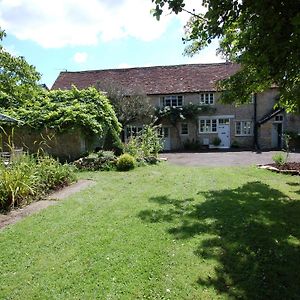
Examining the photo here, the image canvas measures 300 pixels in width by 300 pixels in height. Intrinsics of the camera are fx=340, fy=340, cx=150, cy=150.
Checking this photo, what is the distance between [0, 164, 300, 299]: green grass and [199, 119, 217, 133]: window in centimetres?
2335

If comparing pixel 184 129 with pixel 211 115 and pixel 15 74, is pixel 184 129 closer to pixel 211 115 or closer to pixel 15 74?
pixel 211 115

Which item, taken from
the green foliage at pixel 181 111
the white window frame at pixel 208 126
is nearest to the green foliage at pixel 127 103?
the green foliage at pixel 181 111

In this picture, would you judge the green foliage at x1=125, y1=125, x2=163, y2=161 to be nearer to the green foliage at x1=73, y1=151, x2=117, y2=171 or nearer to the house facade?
the green foliage at x1=73, y1=151, x2=117, y2=171

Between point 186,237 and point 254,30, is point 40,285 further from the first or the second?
point 254,30

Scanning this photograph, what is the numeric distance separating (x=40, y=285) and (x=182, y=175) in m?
9.93

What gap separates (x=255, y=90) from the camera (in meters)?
11.4

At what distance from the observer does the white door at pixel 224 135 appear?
32.9 meters

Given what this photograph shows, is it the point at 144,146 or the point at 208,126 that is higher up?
the point at 208,126

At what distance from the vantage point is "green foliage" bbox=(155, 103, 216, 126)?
106ft

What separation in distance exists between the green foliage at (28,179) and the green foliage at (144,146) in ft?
21.8

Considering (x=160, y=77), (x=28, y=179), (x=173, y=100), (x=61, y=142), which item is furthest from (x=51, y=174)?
(x=160, y=77)

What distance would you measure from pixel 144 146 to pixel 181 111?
14193mm

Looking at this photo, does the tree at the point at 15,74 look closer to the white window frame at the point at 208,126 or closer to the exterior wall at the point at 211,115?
the exterior wall at the point at 211,115

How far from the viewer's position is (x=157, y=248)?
18.7 ft
